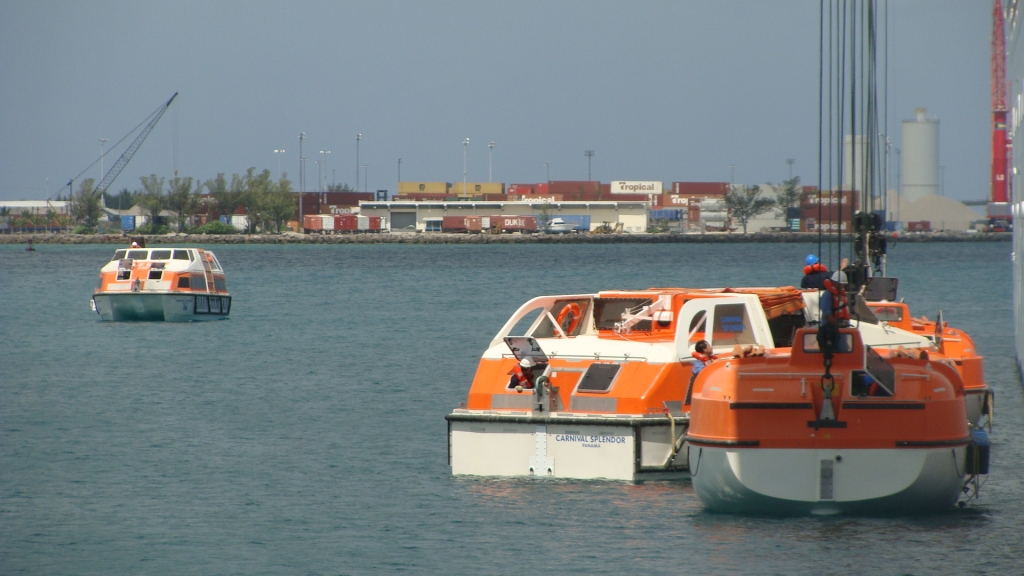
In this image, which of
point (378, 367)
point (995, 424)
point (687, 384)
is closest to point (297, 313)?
point (378, 367)

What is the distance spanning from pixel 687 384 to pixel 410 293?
58636mm

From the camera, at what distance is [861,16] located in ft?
71.7

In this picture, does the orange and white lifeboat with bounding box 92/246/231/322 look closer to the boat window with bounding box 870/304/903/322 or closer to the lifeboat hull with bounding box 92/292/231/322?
the lifeboat hull with bounding box 92/292/231/322

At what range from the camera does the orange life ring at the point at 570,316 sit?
64.9ft

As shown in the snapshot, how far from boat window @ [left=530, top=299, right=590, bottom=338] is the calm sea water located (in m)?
2.54

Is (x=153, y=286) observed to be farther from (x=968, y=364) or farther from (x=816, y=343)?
(x=816, y=343)

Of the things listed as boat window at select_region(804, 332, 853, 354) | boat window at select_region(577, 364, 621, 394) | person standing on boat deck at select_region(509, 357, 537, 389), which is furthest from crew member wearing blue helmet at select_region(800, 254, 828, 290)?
boat window at select_region(804, 332, 853, 354)

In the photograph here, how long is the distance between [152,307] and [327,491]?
32.7 metres

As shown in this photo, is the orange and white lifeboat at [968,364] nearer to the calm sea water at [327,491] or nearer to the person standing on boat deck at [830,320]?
the calm sea water at [327,491]

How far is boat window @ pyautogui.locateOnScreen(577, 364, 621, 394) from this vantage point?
1705 cm

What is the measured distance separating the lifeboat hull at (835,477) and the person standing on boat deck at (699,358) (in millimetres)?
2464

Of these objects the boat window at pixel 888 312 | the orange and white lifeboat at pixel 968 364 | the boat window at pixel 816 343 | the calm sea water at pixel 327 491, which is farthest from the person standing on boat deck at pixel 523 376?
the boat window at pixel 888 312

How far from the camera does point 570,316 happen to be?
1988cm

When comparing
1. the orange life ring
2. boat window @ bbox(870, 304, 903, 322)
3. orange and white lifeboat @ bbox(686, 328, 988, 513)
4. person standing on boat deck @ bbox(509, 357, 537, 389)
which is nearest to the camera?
orange and white lifeboat @ bbox(686, 328, 988, 513)
